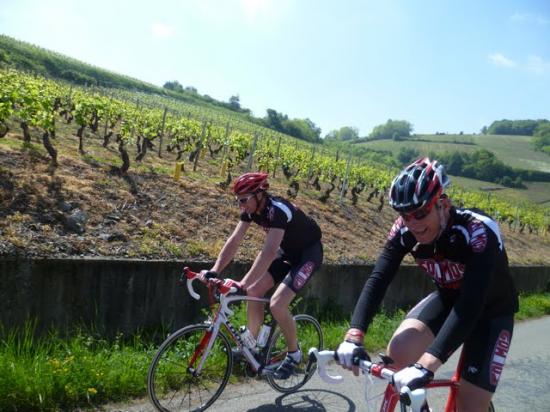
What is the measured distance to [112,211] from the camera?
8023 mm

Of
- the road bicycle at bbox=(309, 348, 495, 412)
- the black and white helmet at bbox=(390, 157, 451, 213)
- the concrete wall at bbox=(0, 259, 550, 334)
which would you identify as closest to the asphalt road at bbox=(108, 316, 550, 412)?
the road bicycle at bbox=(309, 348, 495, 412)

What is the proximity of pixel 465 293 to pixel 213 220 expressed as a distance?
7095 mm

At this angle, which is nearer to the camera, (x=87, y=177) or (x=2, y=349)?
(x=2, y=349)

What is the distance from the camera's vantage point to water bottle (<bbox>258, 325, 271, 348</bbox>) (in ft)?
17.8

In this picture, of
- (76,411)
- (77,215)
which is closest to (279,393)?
(76,411)

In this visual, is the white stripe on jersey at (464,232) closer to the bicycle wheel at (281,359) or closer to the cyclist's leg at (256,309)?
the cyclist's leg at (256,309)

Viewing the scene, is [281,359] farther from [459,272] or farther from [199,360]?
[459,272]

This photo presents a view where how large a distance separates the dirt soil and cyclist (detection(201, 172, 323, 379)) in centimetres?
200

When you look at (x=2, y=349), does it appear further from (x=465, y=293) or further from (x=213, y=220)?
(x=213, y=220)

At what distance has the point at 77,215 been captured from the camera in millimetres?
7109

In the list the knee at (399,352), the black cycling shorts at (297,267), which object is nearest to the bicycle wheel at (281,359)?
the black cycling shorts at (297,267)

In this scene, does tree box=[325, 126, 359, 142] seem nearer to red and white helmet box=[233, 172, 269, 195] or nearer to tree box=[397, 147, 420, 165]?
tree box=[397, 147, 420, 165]

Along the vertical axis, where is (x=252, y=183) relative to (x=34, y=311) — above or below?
above

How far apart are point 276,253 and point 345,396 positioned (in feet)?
6.09
